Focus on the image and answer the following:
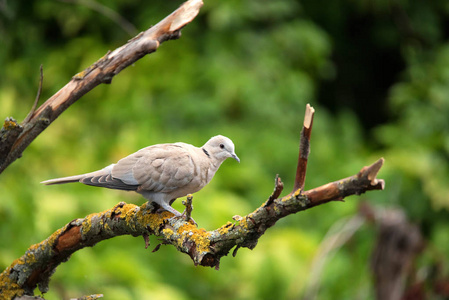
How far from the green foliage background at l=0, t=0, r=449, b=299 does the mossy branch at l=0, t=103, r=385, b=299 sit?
5.98ft

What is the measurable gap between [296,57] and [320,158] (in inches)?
48.5

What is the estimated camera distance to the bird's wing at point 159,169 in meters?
2.71

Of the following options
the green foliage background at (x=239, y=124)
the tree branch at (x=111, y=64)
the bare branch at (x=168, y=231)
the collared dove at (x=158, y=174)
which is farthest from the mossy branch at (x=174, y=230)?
the green foliage background at (x=239, y=124)

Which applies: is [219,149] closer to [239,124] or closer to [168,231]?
[168,231]

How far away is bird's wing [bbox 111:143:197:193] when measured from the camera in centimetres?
271

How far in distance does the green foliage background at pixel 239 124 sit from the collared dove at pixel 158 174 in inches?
76.9

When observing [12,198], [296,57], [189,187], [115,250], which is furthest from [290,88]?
[189,187]

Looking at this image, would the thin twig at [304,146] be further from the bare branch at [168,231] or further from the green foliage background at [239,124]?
the green foliage background at [239,124]

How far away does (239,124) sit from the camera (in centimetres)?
657

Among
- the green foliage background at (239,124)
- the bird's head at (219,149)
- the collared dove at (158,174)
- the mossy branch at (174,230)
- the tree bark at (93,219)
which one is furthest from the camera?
the green foliage background at (239,124)

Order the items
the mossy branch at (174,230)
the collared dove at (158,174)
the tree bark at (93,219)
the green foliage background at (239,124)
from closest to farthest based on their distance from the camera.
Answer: the mossy branch at (174,230), the tree bark at (93,219), the collared dove at (158,174), the green foliage background at (239,124)

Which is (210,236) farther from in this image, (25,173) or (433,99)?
(433,99)

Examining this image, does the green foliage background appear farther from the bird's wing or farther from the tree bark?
the bird's wing

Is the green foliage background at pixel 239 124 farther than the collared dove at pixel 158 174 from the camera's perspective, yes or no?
Yes
